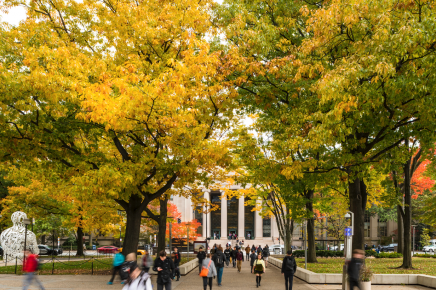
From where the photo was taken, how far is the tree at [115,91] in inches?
503

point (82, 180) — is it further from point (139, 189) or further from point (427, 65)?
point (427, 65)

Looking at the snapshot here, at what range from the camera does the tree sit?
12.8 m

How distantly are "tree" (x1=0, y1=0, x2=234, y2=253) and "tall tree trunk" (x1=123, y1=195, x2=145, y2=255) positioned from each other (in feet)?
0.15

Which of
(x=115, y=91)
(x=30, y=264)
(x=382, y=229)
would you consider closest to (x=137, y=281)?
(x=30, y=264)

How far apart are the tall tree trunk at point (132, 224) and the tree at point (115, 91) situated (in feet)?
0.15

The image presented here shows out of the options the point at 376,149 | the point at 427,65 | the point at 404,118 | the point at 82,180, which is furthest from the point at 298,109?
the point at 82,180

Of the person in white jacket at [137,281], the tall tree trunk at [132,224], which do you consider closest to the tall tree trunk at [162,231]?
the tall tree trunk at [132,224]

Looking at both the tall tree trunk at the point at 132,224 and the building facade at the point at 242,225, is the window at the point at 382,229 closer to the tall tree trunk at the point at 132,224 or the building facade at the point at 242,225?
the building facade at the point at 242,225

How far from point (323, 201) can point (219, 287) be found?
14.1 meters

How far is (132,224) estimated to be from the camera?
1795cm

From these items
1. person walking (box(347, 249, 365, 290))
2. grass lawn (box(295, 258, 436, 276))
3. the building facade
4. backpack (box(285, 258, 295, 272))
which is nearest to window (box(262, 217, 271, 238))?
the building facade

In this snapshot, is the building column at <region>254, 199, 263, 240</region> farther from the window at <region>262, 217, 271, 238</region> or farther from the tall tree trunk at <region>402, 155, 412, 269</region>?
the tall tree trunk at <region>402, 155, 412, 269</region>

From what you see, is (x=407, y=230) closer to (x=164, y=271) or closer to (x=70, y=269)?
(x=164, y=271)

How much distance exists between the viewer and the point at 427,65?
1160 cm
